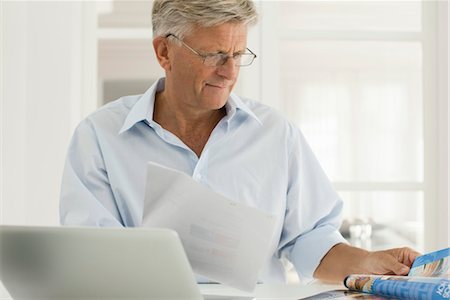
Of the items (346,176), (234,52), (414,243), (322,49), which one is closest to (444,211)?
(414,243)

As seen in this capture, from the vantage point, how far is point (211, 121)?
7.11 ft

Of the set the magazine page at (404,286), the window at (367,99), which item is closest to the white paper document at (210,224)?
the magazine page at (404,286)

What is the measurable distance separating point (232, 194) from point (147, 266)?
0.90 m

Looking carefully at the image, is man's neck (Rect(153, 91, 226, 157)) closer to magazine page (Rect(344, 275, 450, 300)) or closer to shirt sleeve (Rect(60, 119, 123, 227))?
shirt sleeve (Rect(60, 119, 123, 227))

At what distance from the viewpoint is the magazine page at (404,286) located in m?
1.31

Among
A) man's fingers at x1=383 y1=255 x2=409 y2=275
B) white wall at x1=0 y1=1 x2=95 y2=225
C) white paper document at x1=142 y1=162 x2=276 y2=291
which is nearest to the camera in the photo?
Result: white paper document at x1=142 y1=162 x2=276 y2=291

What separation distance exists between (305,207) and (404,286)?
751mm

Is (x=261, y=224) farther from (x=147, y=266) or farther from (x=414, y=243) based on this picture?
(x=414, y=243)

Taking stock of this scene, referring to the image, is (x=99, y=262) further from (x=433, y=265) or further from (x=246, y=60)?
(x=246, y=60)

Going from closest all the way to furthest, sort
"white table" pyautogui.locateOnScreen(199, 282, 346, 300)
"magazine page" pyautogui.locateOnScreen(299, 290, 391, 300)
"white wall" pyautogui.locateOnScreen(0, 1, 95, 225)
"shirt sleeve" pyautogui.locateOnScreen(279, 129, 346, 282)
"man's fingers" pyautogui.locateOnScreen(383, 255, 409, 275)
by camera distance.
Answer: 1. "magazine page" pyautogui.locateOnScreen(299, 290, 391, 300)
2. "white table" pyautogui.locateOnScreen(199, 282, 346, 300)
3. "man's fingers" pyautogui.locateOnScreen(383, 255, 409, 275)
4. "shirt sleeve" pyautogui.locateOnScreen(279, 129, 346, 282)
5. "white wall" pyautogui.locateOnScreen(0, 1, 95, 225)

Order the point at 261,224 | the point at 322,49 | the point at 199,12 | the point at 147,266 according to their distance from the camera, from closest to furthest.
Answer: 1. the point at 147,266
2. the point at 261,224
3. the point at 199,12
4. the point at 322,49

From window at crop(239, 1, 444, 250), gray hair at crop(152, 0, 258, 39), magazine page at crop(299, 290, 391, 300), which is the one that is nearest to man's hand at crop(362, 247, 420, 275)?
magazine page at crop(299, 290, 391, 300)

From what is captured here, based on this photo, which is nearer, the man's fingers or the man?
the man's fingers

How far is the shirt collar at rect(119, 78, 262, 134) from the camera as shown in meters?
2.06
